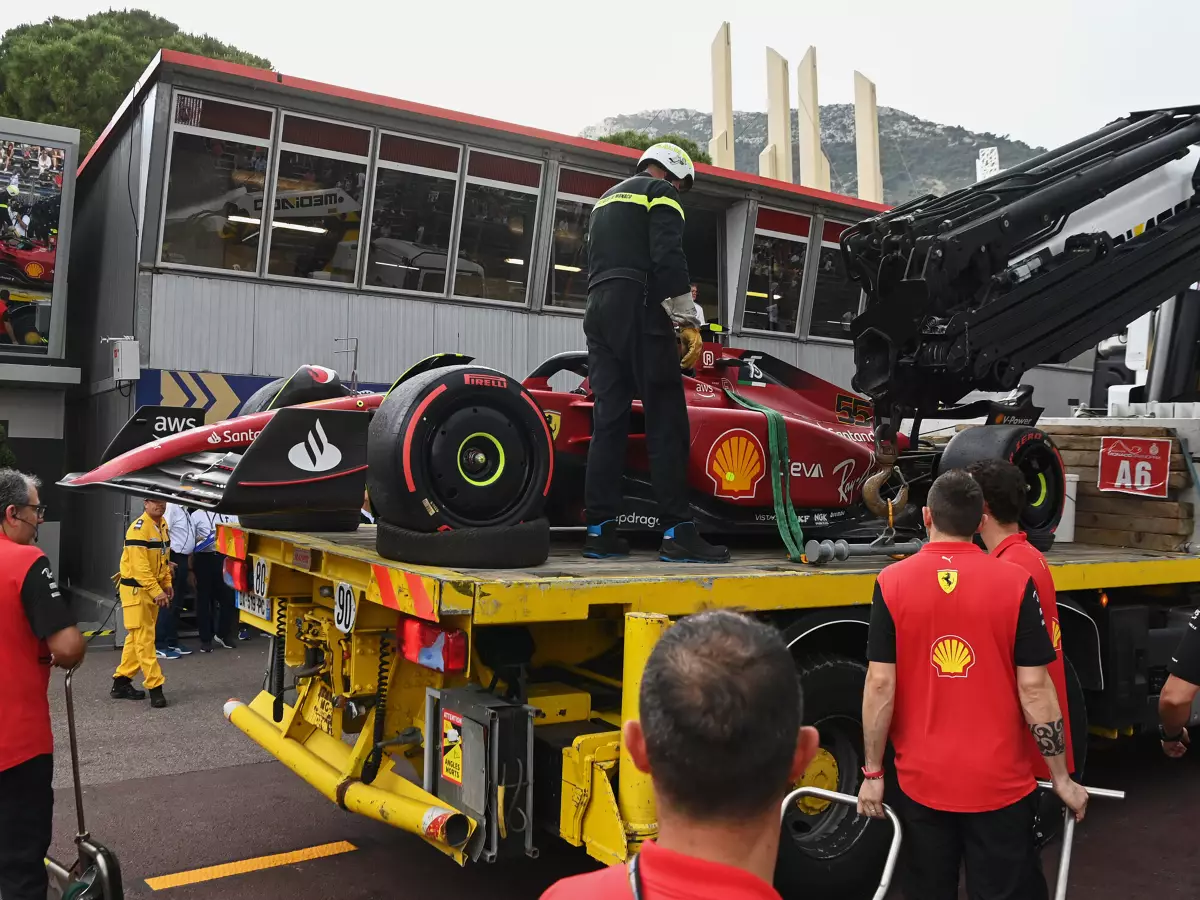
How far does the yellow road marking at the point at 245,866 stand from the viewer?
4.76 m

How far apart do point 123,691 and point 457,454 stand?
6.04m

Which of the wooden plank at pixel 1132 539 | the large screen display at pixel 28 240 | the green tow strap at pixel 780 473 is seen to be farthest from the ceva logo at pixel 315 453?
the large screen display at pixel 28 240

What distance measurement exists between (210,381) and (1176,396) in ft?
34.4

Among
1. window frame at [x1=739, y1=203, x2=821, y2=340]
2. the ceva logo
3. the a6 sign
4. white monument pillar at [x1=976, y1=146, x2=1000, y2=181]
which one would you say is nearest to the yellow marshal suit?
the ceva logo

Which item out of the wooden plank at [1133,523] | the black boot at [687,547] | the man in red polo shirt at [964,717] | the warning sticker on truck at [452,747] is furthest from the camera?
the wooden plank at [1133,523]

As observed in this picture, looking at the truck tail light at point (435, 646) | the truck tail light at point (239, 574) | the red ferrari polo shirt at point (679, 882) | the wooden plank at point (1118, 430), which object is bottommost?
the truck tail light at point (239, 574)

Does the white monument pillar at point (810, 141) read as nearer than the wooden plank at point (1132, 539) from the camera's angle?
No

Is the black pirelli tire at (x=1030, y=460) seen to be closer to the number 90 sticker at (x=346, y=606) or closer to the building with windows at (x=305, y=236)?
the number 90 sticker at (x=346, y=606)

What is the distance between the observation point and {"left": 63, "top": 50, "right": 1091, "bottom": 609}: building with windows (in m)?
12.9

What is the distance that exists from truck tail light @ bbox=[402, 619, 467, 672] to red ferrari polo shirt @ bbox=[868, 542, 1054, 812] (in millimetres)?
1403

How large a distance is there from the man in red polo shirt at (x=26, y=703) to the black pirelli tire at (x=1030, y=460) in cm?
444

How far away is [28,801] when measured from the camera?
3.72m

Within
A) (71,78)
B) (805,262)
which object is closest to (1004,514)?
(805,262)

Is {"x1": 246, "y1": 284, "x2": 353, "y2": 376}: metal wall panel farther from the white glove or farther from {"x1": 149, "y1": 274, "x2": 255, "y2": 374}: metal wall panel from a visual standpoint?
the white glove
